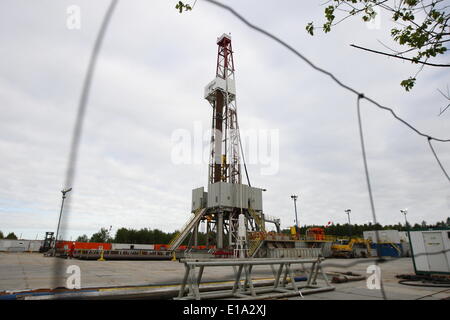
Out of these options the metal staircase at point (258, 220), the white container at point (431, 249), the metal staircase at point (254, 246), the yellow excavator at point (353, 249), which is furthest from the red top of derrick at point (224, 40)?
the white container at point (431, 249)

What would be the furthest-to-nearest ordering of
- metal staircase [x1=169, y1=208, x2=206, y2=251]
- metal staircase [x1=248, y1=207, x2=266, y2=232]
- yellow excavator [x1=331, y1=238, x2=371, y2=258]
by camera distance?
metal staircase [x1=248, y1=207, x2=266, y2=232], yellow excavator [x1=331, y1=238, x2=371, y2=258], metal staircase [x1=169, y1=208, x2=206, y2=251]

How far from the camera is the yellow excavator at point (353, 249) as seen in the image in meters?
28.4

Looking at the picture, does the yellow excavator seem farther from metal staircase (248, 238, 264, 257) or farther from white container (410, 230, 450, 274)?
white container (410, 230, 450, 274)

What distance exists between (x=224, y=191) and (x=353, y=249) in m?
16.3

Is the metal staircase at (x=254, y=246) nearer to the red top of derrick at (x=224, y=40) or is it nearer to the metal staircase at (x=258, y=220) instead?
the metal staircase at (x=258, y=220)

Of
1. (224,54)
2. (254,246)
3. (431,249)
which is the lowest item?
(254,246)

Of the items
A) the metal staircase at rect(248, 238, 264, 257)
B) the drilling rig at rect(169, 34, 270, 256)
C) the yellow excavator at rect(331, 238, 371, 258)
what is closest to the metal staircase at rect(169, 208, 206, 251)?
the drilling rig at rect(169, 34, 270, 256)

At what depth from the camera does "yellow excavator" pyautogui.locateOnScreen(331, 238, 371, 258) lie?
28375 millimetres

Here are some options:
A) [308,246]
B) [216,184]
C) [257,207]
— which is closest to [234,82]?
[216,184]

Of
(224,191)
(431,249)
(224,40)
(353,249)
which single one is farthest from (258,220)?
(224,40)

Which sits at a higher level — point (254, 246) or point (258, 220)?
point (258, 220)

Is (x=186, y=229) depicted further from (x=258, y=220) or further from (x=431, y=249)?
(x=431, y=249)

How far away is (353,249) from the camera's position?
2952 centimetres
